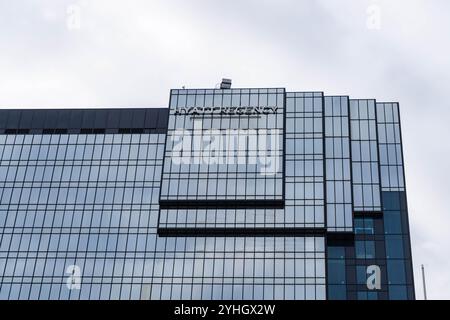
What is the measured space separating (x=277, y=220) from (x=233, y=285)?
11.4 metres

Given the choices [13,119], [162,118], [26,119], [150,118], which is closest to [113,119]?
[150,118]

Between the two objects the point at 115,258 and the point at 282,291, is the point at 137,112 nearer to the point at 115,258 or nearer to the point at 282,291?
the point at 115,258

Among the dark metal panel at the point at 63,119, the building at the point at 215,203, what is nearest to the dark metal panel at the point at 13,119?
the building at the point at 215,203

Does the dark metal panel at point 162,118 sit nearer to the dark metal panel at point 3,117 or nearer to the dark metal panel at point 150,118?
the dark metal panel at point 150,118

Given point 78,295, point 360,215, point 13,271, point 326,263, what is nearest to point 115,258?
point 78,295

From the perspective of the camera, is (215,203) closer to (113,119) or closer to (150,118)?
(150,118)

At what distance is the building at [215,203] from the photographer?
3652 inches

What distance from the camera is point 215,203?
97938mm

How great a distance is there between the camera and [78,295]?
9312 cm

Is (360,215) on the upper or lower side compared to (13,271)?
upper

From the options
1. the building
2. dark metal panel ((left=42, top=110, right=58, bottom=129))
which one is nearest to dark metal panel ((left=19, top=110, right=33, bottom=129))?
dark metal panel ((left=42, top=110, right=58, bottom=129))
